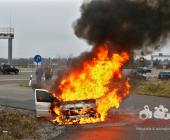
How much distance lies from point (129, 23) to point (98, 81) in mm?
2928

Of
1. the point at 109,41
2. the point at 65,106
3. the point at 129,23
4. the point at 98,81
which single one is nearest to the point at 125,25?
the point at 129,23

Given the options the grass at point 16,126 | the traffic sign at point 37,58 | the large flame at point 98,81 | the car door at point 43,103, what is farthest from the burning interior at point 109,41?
the traffic sign at point 37,58

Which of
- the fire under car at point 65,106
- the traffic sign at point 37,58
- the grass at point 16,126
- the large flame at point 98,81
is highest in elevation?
the traffic sign at point 37,58

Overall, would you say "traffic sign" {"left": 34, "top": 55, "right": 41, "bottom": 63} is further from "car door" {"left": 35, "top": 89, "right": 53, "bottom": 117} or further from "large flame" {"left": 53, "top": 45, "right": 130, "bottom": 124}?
"car door" {"left": 35, "top": 89, "right": 53, "bottom": 117}

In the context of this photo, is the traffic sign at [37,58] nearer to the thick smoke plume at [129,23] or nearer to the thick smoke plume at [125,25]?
the thick smoke plume at [125,25]

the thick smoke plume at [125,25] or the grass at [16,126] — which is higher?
the thick smoke plume at [125,25]

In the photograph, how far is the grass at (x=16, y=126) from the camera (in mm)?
6416

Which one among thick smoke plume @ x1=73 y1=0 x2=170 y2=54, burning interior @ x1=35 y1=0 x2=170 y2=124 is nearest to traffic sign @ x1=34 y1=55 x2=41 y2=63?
burning interior @ x1=35 y1=0 x2=170 y2=124

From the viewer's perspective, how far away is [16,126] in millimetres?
7340

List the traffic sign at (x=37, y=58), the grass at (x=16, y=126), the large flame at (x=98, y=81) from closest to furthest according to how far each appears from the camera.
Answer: the grass at (x=16, y=126), the large flame at (x=98, y=81), the traffic sign at (x=37, y=58)

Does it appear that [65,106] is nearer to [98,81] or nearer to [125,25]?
[98,81]

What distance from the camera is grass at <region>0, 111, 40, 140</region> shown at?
642 centimetres

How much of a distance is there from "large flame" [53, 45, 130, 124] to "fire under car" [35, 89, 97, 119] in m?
0.42

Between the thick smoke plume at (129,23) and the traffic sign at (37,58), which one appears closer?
the thick smoke plume at (129,23)
